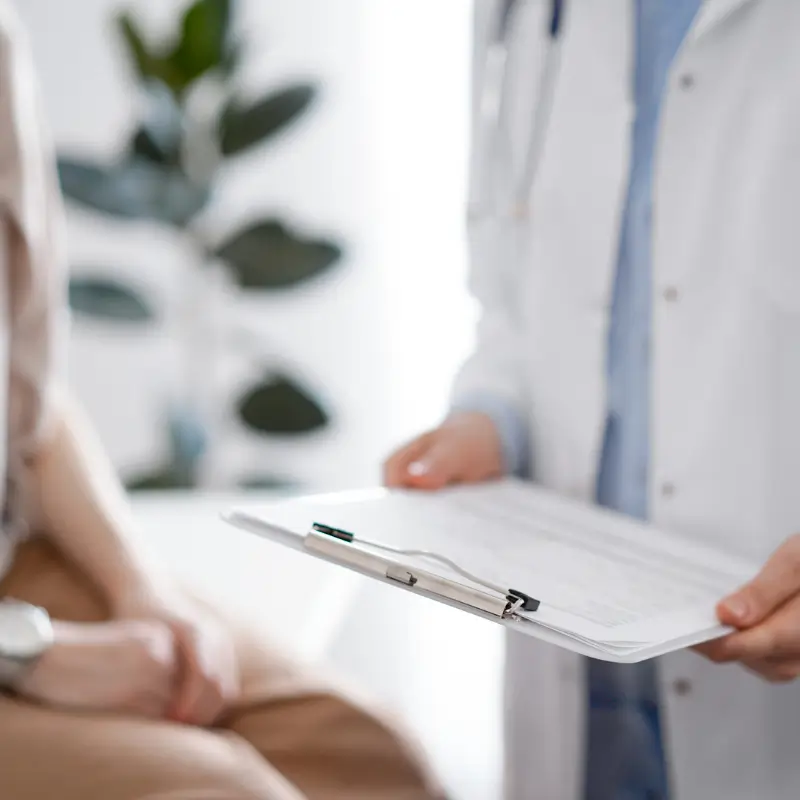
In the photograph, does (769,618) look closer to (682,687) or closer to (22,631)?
(682,687)

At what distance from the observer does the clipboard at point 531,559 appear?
561 millimetres

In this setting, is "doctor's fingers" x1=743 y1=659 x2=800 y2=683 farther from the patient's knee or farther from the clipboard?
the patient's knee

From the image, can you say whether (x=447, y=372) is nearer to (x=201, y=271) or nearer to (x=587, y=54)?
(x=201, y=271)

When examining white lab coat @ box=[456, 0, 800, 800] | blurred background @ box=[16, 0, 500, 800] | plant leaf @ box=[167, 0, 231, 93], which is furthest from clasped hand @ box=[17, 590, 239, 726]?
plant leaf @ box=[167, 0, 231, 93]

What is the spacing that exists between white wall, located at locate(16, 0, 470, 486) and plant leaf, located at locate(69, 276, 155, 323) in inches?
6.6

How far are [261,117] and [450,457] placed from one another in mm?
1774

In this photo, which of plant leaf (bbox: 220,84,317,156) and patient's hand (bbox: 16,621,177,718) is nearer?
patient's hand (bbox: 16,621,177,718)

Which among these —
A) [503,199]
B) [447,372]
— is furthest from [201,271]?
[503,199]

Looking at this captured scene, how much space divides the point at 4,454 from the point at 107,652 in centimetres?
23

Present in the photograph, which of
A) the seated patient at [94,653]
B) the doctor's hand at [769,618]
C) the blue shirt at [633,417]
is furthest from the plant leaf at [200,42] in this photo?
the doctor's hand at [769,618]

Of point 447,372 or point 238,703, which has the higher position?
point 238,703

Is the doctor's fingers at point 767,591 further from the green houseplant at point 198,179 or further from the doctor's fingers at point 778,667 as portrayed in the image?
the green houseplant at point 198,179

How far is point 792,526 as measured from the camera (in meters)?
0.81

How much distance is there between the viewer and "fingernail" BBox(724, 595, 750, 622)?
23.9 inches
